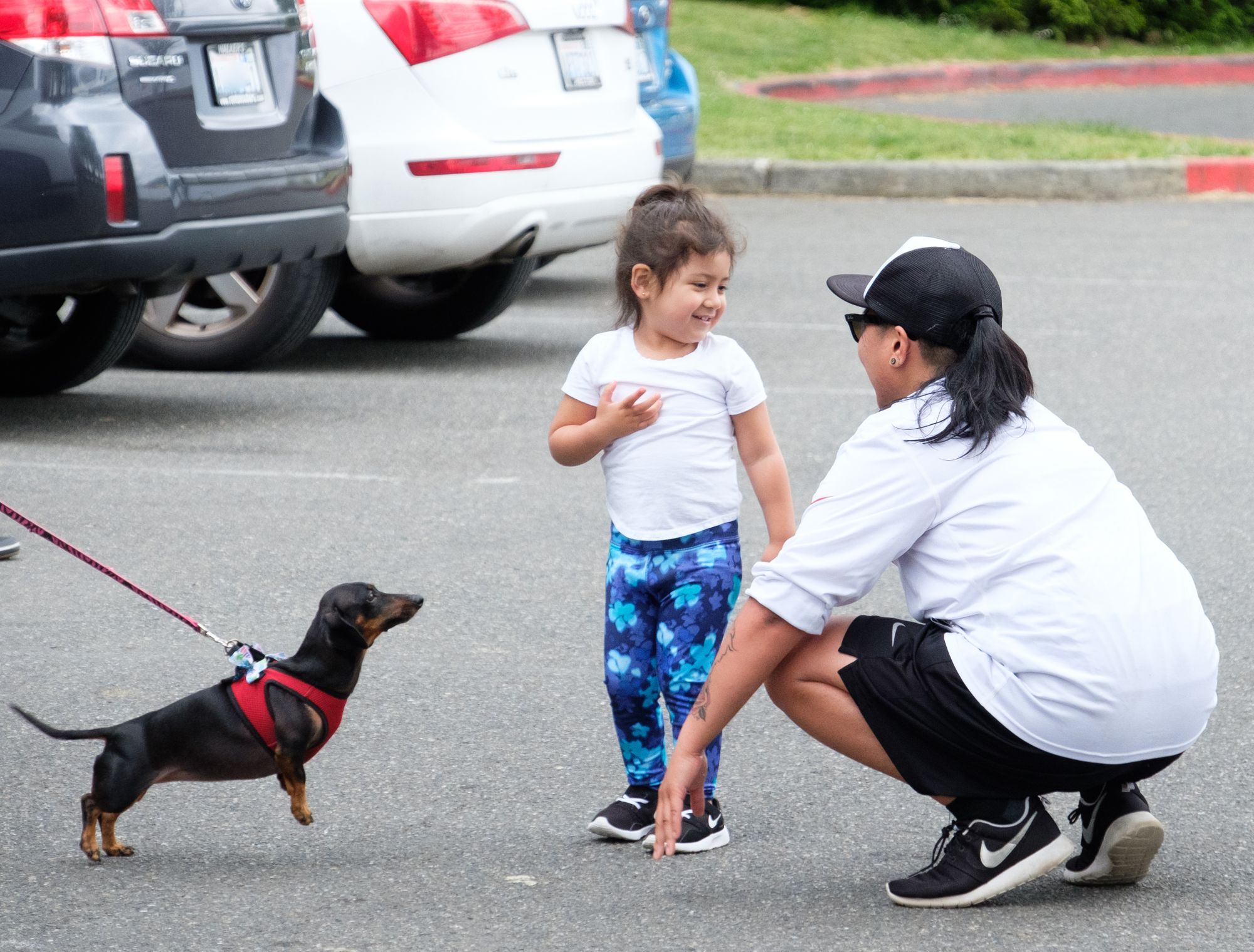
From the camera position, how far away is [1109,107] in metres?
19.2

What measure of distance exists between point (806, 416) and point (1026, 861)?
3.75 meters

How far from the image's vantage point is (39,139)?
18.6ft

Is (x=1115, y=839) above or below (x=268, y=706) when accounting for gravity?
below

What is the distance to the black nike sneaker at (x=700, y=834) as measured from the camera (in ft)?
10.7

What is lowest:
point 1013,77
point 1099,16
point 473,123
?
point 1013,77

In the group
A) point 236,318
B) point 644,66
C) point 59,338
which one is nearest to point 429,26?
point 236,318

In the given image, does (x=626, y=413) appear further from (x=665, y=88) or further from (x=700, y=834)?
(x=665, y=88)

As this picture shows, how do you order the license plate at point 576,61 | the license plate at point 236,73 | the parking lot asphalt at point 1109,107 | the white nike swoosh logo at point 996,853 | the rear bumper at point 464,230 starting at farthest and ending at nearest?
the parking lot asphalt at point 1109,107
the license plate at point 576,61
the rear bumper at point 464,230
the license plate at point 236,73
the white nike swoosh logo at point 996,853

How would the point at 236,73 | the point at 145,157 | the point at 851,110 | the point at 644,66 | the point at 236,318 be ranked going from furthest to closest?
the point at 851,110
the point at 644,66
the point at 236,318
the point at 236,73
the point at 145,157

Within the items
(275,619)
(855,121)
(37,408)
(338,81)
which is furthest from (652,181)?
(855,121)

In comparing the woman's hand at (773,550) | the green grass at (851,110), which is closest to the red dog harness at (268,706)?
the woman's hand at (773,550)

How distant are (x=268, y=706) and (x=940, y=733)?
3.62 ft

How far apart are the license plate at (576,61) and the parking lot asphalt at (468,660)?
45.8 inches

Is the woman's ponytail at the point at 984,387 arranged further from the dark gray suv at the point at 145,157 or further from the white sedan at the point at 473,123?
the white sedan at the point at 473,123
